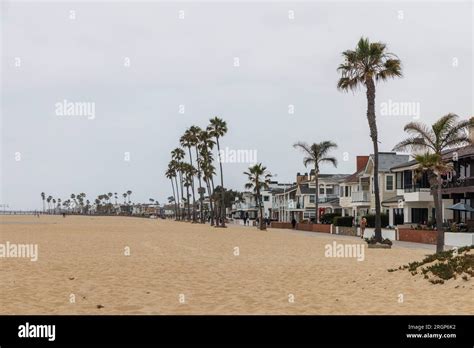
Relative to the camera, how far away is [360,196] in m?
68.1

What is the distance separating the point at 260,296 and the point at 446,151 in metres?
39.0

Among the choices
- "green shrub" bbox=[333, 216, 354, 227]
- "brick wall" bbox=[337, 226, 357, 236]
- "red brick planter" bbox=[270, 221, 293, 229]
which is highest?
"green shrub" bbox=[333, 216, 354, 227]

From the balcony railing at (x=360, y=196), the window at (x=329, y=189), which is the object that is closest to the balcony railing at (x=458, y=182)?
the balcony railing at (x=360, y=196)

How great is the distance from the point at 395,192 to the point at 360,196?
234 inches

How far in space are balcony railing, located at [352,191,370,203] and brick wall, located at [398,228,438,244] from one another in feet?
80.2

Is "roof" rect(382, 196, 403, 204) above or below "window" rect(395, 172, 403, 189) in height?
below

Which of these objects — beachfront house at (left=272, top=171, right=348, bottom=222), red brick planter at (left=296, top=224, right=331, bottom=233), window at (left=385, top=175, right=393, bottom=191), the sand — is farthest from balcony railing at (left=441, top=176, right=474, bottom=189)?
beachfront house at (left=272, top=171, right=348, bottom=222)

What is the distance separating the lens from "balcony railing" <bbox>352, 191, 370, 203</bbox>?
67.3m

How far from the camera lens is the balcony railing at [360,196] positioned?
6731cm

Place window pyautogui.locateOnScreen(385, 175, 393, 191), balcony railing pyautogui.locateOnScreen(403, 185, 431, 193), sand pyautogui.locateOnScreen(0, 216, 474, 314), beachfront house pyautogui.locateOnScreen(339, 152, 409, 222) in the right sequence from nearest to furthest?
sand pyautogui.locateOnScreen(0, 216, 474, 314), balcony railing pyautogui.locateOnScreen(403, 185, 431, 193), beachfront house pyautogui.locateOnScreen(339, 152, 409, 222), window pyautogui.locateOnScreen(385, 175, 393, 191)

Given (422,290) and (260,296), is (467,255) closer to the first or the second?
(422,290)

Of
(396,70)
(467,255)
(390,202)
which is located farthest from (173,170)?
(467,255)

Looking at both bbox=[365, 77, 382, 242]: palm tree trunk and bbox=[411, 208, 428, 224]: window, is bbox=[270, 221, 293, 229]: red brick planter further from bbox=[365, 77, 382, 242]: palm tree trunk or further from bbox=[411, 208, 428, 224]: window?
bbox=[365, 77, 382, 242]: palm tree trunk

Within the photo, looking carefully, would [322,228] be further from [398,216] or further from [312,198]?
[312,198]
